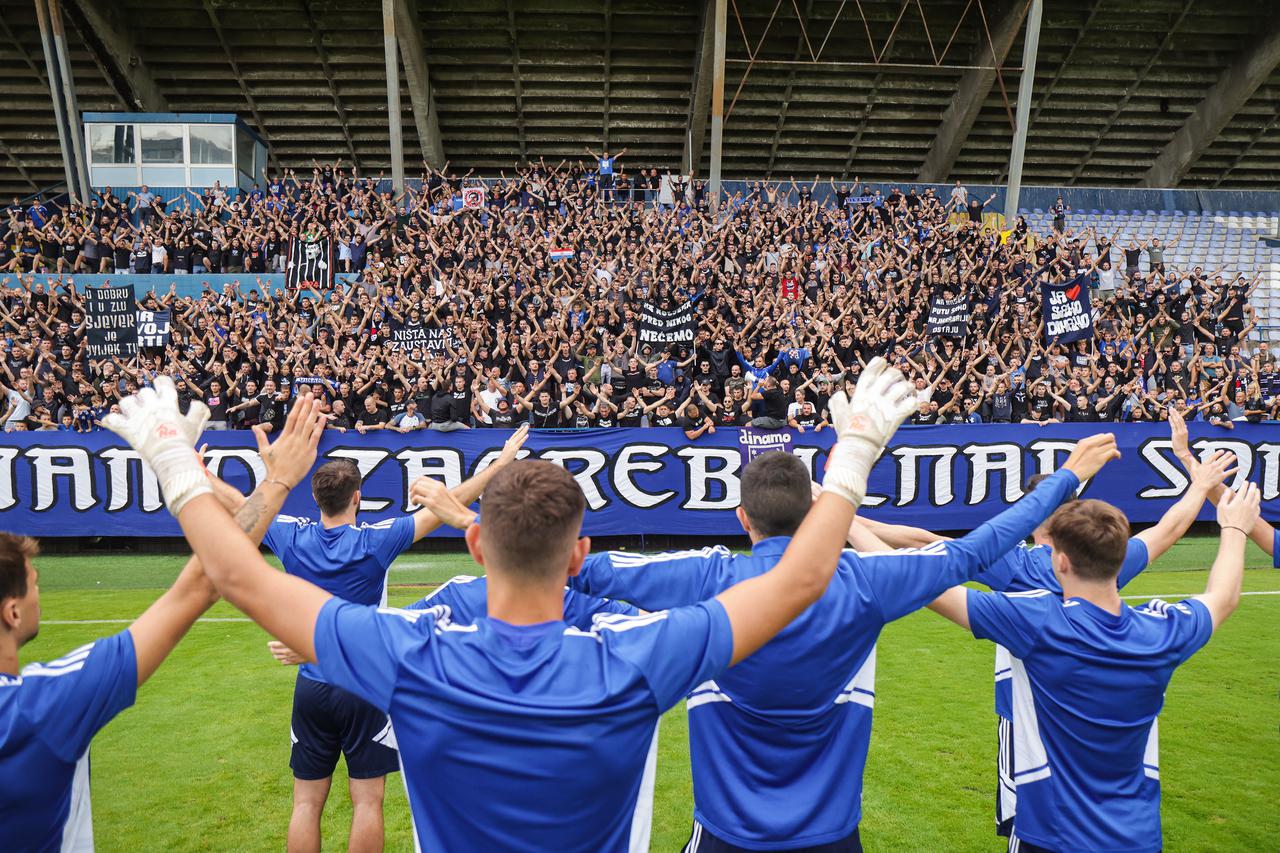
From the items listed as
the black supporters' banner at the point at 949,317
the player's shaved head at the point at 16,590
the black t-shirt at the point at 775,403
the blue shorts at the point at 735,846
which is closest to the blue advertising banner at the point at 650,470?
the black t-shirt at the point at 775,403

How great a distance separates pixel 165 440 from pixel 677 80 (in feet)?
113

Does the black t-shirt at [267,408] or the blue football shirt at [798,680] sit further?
the black t-shirt at [267,408]

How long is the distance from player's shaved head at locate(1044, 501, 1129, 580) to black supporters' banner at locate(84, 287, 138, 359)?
59.2 feet

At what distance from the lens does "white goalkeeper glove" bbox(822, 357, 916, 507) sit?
6.86 ft

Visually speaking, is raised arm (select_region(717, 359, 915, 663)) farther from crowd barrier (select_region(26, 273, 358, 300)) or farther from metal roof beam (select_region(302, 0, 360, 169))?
metal roof beam (select_region(302, 0, 360, 169))

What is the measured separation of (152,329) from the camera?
1900 cm

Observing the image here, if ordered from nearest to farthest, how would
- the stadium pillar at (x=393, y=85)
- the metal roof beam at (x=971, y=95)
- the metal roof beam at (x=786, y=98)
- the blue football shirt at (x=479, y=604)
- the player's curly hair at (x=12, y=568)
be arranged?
the player's curly hair at (x=12, y=568) < the blue football shirt at (x=479, y=604) < the stadium pillar at (x=393, y=85) < the metal roof beam at (x=971, y=95) < the metal roof beam at (x=786, y=98)

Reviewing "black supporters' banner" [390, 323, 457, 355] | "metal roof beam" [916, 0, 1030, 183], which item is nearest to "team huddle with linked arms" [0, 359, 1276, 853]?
"black supporters' banner" [390, 323, 457, 355]

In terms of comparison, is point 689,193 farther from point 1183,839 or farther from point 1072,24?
point 1183,839

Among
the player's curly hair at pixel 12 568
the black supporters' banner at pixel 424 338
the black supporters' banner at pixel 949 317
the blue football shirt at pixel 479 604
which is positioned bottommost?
the blue football shirt at pixel 479 604

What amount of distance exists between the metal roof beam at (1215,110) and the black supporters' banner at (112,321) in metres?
36.1

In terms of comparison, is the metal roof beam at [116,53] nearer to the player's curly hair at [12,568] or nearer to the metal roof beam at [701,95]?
the metal roof beam at [701,95]

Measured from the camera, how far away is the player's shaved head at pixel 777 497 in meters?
2.99

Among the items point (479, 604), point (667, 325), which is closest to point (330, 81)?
point (667, 325)
